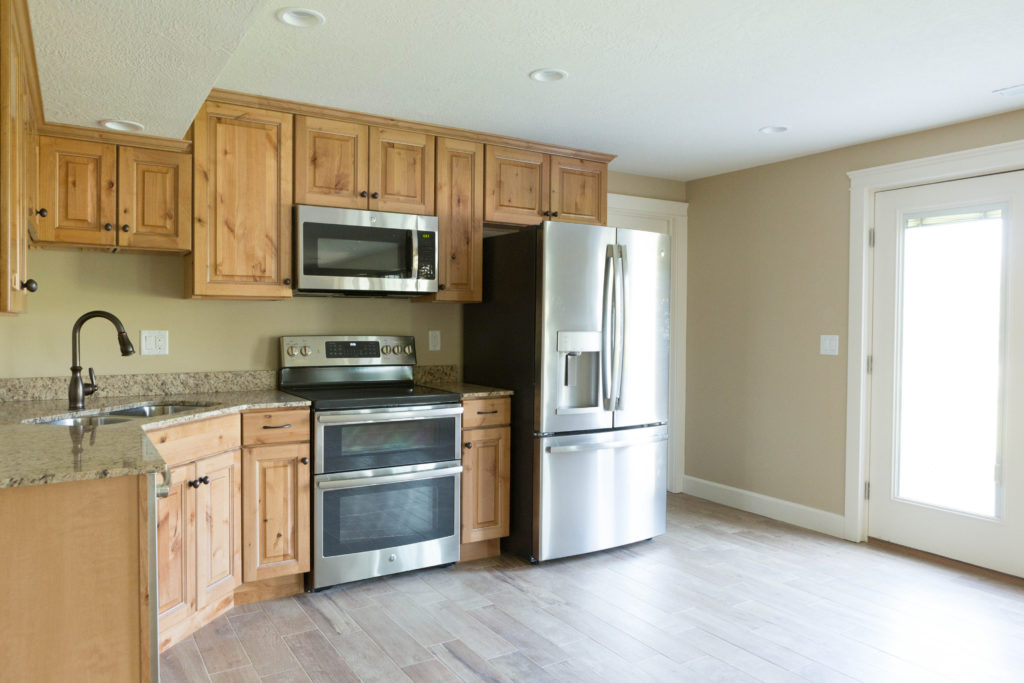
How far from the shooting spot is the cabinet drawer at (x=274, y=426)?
2.98m

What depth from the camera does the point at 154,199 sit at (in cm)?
303

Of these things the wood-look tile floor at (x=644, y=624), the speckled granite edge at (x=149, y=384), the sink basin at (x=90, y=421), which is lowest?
the wood-look tile floor at (x=644, y=624)

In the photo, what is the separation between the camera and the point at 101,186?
2936 mm

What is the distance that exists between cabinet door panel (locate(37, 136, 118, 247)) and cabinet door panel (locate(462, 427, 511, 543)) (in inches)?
73.4

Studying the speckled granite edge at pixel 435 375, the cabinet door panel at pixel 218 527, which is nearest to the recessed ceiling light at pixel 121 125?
the cabinet door panel at pixel 218 527

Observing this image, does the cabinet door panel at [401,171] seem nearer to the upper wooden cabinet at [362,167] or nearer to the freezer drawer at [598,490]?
the upper wooden cabinet at [362,167]

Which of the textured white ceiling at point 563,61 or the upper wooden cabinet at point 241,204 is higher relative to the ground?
the textured white ceiling at point 563,61

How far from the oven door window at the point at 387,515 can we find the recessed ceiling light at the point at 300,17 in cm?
189

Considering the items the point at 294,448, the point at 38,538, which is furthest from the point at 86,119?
the point at 38,538

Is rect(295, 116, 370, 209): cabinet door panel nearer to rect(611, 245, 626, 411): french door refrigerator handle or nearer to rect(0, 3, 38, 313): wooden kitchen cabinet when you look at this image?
rect(0, 3, 38, 313): wooden kitchen cabinet

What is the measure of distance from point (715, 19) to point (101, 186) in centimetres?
250

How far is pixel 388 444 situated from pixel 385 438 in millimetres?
33

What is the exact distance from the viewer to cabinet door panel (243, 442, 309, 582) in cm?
298

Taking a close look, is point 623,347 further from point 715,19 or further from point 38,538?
point 38,538
